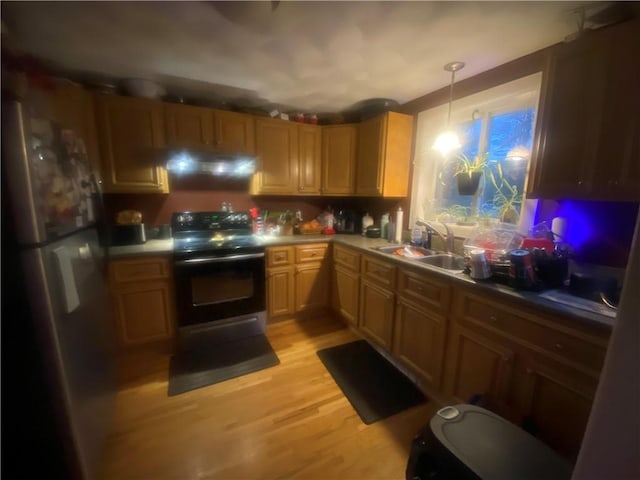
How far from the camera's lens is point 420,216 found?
2697 millimetres

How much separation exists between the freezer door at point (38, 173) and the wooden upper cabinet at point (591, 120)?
2207 millimetres

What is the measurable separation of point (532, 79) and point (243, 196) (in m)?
2.63

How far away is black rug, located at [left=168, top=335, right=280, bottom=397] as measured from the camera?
1.99 meters

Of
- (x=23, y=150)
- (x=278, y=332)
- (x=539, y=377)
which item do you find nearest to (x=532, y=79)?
(x=539, y=377)

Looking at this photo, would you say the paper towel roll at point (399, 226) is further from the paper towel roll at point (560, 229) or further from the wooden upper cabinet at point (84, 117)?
the wooden upper cabinet at point (84, 117)

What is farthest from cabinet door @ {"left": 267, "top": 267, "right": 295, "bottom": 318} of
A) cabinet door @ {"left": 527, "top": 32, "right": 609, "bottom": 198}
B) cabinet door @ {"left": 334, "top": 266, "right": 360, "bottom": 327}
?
cabinet door @ {"left": 527, "top": 32, "right": 609, "bottom": 198}

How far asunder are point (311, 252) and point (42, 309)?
6.81 feet

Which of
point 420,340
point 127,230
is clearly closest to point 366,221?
point 420,340

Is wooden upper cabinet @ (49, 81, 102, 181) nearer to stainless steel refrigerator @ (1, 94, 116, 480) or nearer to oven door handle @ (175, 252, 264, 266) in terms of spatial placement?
oven door handle @ (175, 252, 264, 266)

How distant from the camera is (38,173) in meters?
0.91

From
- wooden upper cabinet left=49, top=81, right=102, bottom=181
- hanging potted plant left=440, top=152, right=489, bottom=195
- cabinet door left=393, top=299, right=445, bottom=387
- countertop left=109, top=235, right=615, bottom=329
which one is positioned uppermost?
wooden upper cabinet left=49, top=81, right=102, bottom=181

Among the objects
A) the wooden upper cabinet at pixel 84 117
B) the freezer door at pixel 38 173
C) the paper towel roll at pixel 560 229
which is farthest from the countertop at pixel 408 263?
the freezer door at pixel 38 173

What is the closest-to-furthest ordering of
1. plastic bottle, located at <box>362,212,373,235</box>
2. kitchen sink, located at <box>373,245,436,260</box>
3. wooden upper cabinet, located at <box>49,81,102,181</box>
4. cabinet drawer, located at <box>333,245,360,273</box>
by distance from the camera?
wooden upper cabinet, located at <box>49,81,102,181</box> → kitchen sink, located at <box>373,245,436,260</box> → cabinet drawer, located at <box>333,245,360,273</box> → plastic bottle, located at <box>362,212,373,235</box>

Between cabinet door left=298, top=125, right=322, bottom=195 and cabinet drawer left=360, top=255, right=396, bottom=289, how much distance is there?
1140mm
